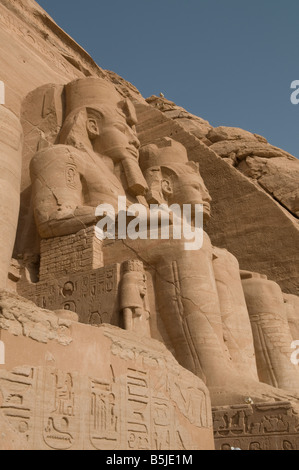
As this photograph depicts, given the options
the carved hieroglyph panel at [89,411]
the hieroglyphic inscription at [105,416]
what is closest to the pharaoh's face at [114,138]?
the carved hieroglyph panel at [89,411]

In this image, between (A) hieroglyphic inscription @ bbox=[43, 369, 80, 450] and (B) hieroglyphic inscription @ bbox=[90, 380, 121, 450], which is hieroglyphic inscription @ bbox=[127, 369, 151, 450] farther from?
(A) hieroglyphic inscription @ bbox=[43, 369, 80, 450]

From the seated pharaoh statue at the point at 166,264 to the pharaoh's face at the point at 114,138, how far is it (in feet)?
0.04

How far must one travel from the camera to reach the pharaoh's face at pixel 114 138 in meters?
7.16

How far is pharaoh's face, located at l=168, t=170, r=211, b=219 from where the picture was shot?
7691mm

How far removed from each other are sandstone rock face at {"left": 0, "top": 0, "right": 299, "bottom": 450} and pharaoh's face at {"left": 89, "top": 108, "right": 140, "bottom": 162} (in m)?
0.02

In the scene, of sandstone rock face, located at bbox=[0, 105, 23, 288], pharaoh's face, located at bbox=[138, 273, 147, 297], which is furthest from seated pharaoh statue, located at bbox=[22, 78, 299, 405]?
sandstone rock face, located at bbox=[0, 105, 23, 288]

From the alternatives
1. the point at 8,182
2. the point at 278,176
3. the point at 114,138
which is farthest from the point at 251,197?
the point at 8,182

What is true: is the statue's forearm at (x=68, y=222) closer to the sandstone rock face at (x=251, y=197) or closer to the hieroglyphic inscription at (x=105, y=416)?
the hieroglyphic inscription at (x=105, y=416)

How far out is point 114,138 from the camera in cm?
718

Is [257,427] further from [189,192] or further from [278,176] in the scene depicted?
[278,176]

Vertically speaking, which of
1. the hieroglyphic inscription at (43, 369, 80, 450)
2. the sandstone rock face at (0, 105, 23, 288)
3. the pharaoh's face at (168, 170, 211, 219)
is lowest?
the hieroglyphic inscription at (43, 369, 80, 450)
